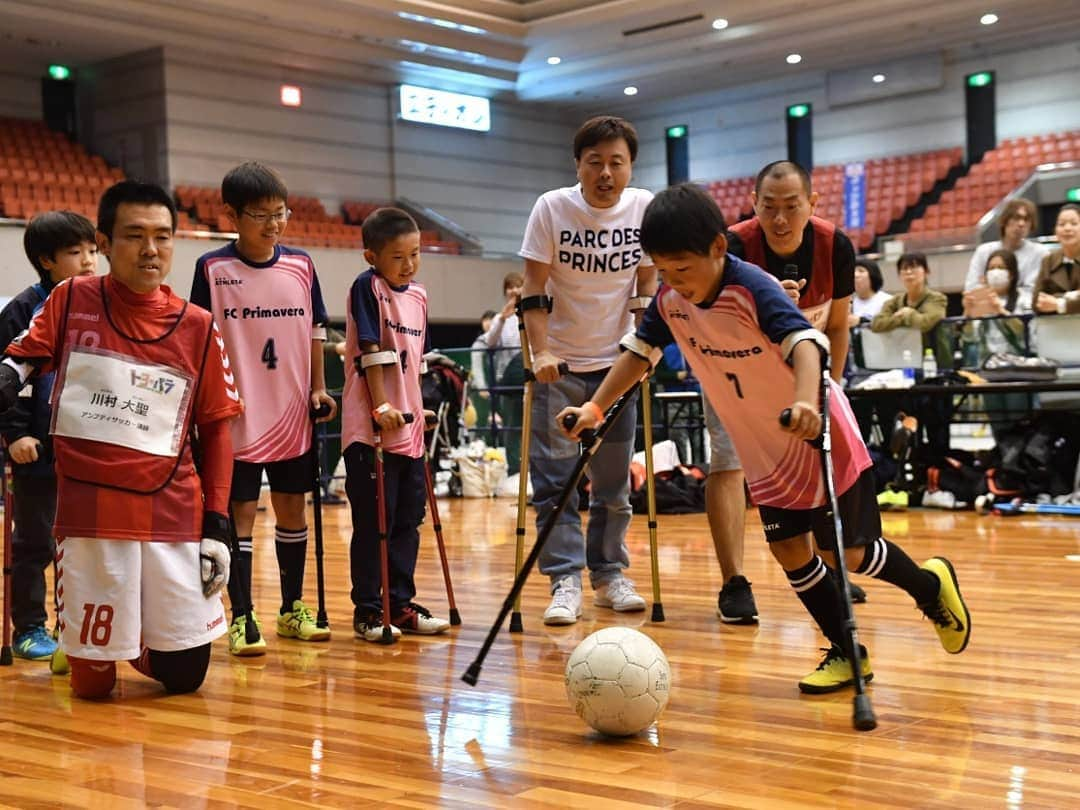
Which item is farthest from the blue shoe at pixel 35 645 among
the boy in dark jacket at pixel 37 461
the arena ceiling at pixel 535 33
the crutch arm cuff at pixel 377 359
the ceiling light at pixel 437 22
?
the ceiling light at pixel 437 22

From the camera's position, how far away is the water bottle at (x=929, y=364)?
8281mm

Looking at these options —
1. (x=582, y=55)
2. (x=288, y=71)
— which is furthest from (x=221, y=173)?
(x=582, y=55)

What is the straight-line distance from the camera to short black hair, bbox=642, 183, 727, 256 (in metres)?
3.00

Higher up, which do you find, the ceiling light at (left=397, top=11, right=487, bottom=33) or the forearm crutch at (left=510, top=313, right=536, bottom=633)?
the ceiling light at (left=397, top=11, right=487, bottom=33)

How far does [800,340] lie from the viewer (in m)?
2.97

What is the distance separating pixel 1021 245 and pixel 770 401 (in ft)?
20.2

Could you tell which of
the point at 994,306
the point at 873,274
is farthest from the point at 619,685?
Result: the point at 873,274

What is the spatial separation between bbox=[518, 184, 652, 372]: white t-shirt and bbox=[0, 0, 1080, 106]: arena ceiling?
513 inches

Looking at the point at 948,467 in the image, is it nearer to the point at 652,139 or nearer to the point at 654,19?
the point at 654,19

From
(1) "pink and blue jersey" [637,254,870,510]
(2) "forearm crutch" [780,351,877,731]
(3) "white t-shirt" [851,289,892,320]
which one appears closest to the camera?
(2) "forearm crutch" [780,351,877,731]

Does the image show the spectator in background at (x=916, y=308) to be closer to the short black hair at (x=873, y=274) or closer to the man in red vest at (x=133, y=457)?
the short black hair at (x=873, y=274)

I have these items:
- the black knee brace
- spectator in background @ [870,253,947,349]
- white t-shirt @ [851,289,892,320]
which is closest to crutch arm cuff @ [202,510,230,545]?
the black knee brace

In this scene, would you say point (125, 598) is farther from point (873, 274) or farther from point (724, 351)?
point (873, 274)

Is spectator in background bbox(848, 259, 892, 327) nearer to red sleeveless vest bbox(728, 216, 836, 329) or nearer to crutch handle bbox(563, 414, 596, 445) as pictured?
red sleeveless vest bbox(728, 216, 836, 329)
